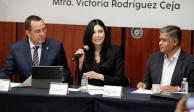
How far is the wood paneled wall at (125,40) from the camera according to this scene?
4.85 meters

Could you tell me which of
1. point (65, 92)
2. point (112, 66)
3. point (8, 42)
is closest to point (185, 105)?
point (65, 92)

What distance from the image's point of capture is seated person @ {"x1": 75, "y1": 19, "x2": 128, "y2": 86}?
4094 millimetres

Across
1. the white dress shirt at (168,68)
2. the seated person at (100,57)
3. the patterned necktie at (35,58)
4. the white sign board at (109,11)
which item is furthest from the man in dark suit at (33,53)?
the white dress shirt at (168,68)

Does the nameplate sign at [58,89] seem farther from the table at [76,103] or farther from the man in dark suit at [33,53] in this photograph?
the man in dark suit at [33,53]

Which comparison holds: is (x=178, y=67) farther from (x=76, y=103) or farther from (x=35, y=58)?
(x=35, y=58)

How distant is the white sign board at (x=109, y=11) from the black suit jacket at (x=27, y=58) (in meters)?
0.50

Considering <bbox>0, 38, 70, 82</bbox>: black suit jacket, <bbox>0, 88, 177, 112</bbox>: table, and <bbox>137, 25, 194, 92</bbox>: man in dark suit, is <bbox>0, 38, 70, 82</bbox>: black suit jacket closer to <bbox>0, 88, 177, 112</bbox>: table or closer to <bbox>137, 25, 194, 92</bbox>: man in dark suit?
<bbox>0, 88, 177, 112</bbox>: table

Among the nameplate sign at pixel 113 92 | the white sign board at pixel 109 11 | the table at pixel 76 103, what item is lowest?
the table at pixel 76 103

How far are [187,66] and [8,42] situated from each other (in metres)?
2.56

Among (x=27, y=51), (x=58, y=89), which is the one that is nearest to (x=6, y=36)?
(x=27, y=51)

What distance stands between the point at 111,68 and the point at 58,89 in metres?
1.13

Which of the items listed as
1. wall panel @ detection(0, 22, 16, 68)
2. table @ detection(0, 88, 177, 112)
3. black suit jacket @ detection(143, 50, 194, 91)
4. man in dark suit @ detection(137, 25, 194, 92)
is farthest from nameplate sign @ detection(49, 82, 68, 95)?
wall panel @ detection(0, 22, 16, 68)

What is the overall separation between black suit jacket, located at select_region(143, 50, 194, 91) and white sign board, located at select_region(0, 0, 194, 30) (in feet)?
1.86

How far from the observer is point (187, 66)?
12.6 ft
